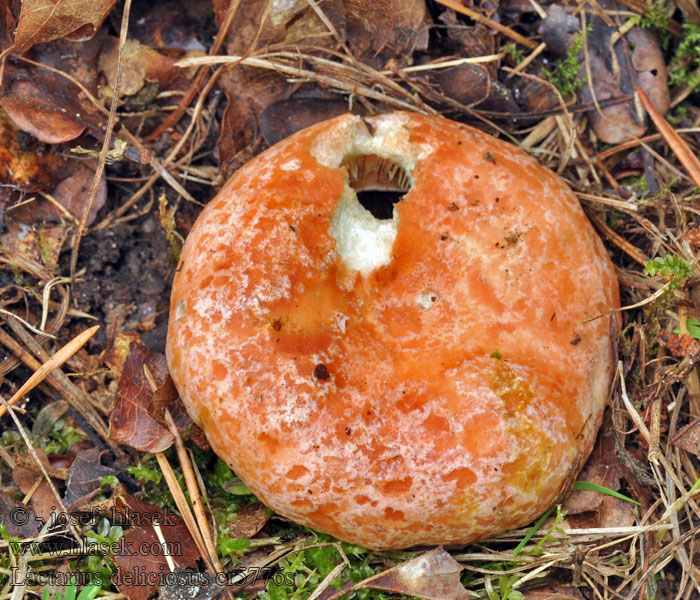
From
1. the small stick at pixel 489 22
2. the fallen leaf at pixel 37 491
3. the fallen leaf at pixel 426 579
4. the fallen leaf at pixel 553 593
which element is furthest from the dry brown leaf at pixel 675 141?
the fallen leaf at pixel 37 491

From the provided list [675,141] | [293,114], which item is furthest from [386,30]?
[675,141]

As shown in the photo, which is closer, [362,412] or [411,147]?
[362,412]

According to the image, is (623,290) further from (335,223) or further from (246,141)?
(246,141)

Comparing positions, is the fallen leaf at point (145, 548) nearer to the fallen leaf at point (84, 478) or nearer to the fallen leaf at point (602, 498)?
the fallen leaf at point (84, 478)

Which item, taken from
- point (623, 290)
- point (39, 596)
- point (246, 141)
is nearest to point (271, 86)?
point (246, 141)

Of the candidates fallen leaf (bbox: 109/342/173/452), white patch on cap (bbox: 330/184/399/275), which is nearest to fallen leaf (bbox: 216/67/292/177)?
white patch on cap (bbox: 330/184/399/275)
